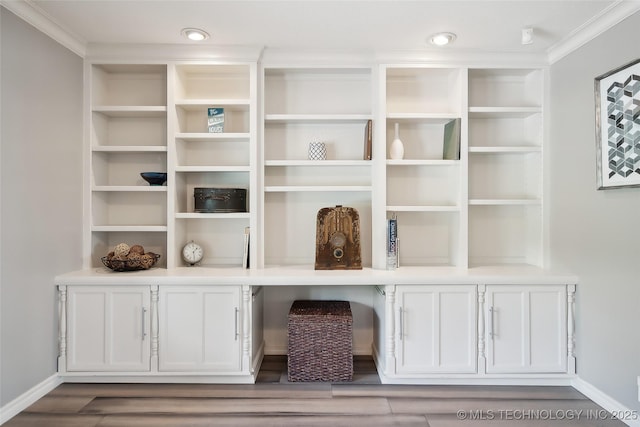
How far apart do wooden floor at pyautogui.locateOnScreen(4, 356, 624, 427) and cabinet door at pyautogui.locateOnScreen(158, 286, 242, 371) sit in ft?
0.58

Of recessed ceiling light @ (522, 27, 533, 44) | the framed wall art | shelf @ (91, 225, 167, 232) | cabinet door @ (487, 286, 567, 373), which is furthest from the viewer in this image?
shelf @ (91, 225, 167, 232)

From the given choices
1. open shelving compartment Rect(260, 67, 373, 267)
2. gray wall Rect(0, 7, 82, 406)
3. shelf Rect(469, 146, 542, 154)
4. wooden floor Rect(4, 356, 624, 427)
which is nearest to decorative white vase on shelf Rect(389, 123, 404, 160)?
open shelving compartment Rect(260, 67, 373, 267)

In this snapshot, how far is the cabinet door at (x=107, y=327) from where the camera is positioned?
233cm

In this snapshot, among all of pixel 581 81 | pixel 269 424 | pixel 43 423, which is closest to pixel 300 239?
pixel 269 424

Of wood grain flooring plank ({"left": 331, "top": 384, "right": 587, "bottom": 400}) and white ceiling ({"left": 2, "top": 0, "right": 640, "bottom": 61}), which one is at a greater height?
white ceiling ({"left": 2, "top": 0, "right": 640, "bottom": 61})

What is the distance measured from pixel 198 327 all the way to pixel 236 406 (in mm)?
539

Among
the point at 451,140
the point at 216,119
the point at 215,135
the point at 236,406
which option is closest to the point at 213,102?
the point at 216,119

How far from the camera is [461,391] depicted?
2.33m

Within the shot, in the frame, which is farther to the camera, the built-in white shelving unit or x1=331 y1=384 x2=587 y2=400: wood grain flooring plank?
the built-in white shelving unit

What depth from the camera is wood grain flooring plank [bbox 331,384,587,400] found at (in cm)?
226

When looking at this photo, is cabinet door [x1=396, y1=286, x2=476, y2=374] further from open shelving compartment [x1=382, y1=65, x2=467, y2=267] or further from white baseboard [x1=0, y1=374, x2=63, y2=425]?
Result: white baseboard [x1=0, y1=374, x2=63, y2=425]

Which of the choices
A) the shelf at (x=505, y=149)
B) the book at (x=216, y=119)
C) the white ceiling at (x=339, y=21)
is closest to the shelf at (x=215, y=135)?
the book at (x=216, y=119)

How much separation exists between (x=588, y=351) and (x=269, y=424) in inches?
78.8

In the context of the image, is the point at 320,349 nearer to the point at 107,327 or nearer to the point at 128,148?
the point at 107,327
